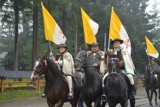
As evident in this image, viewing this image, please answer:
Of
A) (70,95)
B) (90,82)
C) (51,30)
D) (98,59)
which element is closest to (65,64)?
(70,95)

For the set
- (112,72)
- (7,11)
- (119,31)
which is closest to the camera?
(112,72)

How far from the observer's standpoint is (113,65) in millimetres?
9945

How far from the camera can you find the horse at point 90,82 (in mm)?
10742

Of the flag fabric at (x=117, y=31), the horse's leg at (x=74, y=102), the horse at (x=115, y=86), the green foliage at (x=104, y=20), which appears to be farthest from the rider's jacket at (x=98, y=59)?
the green foliage at (x=104, y=20)

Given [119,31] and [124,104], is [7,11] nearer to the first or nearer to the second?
[119,31]

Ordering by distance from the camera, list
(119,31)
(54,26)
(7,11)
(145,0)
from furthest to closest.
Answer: (145,0)
(7,11)
(54,26)
(119,31)

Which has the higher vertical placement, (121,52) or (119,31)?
(119,31)

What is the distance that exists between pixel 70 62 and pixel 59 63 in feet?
1.35

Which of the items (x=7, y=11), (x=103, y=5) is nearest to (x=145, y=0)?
(x=103, y=5)

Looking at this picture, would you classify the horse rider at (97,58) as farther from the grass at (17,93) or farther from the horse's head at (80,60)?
the grass at (17,93)

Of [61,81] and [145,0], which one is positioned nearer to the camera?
[61,81]

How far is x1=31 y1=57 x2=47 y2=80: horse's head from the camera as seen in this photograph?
10671mm

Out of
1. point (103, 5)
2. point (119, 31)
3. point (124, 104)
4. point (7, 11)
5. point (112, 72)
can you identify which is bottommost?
point (124, 104)

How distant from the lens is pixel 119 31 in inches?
518
